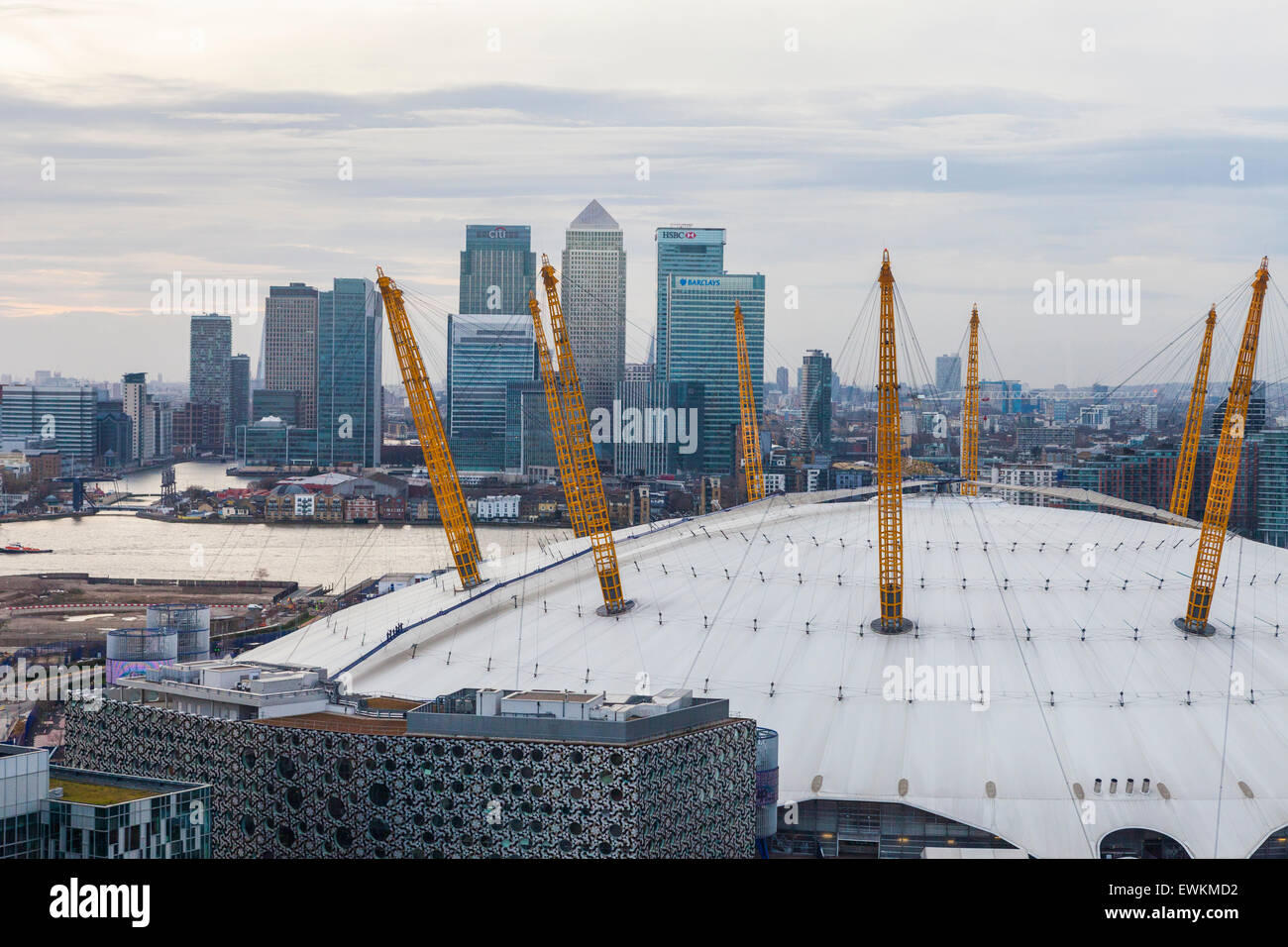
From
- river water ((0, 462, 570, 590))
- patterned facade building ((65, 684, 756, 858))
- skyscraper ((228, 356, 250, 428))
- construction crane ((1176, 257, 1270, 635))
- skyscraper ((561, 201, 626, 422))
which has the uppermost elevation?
skyscraper ((561, 201, 626, 422))

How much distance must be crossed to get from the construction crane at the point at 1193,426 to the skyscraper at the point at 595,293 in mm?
117433

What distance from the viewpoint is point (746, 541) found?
1335 inches

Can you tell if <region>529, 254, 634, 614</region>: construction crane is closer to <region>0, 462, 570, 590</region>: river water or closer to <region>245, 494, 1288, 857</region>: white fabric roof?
<region>245, 494, 1288, 857</region>: white fabric roof

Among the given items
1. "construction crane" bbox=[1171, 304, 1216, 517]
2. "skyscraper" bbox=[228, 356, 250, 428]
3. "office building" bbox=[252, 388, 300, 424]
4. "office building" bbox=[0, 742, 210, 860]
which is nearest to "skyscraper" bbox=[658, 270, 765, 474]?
"office building" bbox=[252, 388, 300, 424]

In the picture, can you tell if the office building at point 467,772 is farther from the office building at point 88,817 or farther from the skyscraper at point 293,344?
the skyscraper at point 293,344

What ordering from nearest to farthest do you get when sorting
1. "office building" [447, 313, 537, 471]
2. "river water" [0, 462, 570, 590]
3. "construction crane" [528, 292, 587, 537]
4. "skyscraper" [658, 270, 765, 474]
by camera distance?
"construction crane" [528, 292, 587, 537]
"river water" [0, 462, 570, 590]
"office building" [447, 313, 537, 471]
"skyscraper" [658, 270, 765, 474]

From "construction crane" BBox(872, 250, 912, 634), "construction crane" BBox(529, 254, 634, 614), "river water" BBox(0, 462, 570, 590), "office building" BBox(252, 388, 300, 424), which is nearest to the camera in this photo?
"construction crane" BBox(872, 250, 912, 634)

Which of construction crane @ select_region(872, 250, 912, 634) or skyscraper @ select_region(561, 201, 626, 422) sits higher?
skyscraper @ select_region(561, 201, 626, 422)

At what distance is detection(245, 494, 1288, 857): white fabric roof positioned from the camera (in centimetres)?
2483

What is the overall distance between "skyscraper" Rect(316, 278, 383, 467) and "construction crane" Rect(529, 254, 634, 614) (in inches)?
4585

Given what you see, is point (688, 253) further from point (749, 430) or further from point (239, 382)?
point (749, 430)

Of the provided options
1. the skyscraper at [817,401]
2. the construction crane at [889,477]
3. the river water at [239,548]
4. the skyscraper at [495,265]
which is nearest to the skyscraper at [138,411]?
the skyscraper at [495,265]

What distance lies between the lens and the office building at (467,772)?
20625 mm
